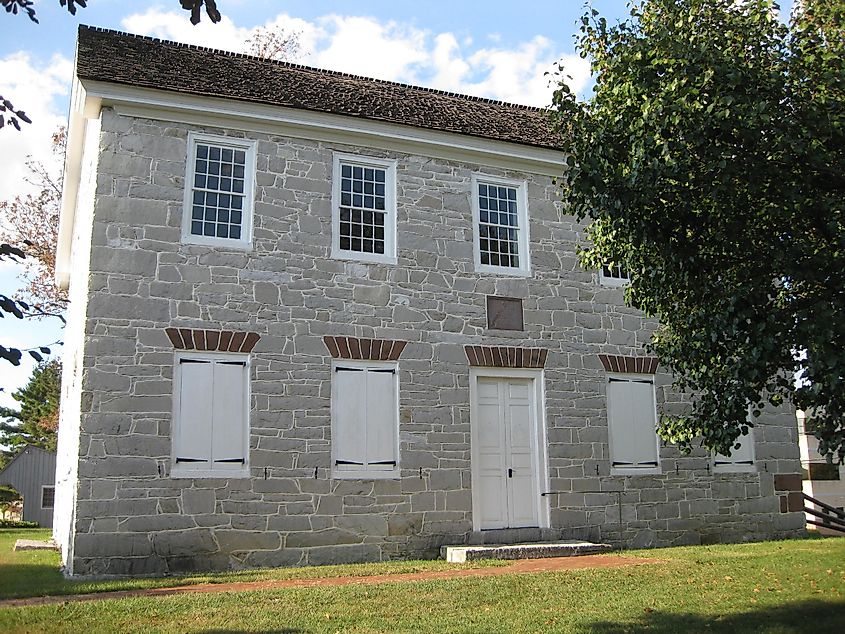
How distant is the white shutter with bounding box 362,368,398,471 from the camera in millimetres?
12094

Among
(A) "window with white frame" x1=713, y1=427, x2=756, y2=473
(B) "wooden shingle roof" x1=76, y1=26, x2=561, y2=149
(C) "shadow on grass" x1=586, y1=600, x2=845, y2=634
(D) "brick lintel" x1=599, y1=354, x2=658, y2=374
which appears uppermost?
(B) "wooden shingle roof" x1=76, y1=26, x2=561, y2=149

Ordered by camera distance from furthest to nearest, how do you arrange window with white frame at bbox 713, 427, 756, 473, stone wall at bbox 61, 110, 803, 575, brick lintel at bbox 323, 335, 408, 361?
window with white frame at bbox 713, 427, 756, 473, brick lintel at bbox 323, 335, 408, 361, stone wall at bbox 61, 110, 803, 575

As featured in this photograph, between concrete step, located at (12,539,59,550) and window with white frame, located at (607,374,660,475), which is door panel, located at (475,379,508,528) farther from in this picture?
concrete step, located at (12,539,59,550)

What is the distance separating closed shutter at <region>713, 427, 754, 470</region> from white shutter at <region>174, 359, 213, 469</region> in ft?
27.7

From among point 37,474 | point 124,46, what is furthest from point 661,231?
point 37,474

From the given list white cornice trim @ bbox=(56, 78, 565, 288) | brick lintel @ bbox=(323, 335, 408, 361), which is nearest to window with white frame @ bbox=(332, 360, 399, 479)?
brick lintel @ bbox=(323, 335, 408, 361)

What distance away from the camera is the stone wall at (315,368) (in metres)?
10.8

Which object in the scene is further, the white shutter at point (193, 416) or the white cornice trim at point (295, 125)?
the white cornice trim at point (295, 125)

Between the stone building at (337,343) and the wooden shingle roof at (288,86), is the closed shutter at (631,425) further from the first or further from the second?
the wooden shingle roof at (288,86)

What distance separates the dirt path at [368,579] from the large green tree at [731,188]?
9.44 ft

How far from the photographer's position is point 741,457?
14.8 meters

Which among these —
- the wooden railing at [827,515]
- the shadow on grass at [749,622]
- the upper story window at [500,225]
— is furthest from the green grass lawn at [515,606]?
the wooden railing at [827,515]

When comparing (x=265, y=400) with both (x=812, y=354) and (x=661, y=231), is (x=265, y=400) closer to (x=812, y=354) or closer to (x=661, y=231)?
(x=661, y=231)

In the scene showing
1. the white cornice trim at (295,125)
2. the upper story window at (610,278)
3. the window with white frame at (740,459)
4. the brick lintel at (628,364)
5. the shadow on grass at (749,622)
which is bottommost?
the shadow on grass at (749,622)
